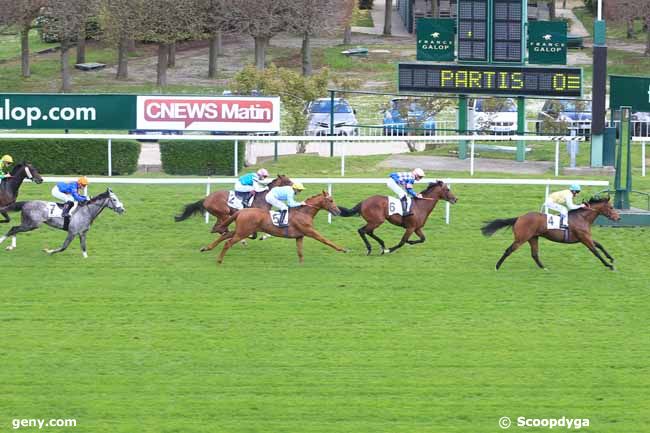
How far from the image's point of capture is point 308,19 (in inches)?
1495

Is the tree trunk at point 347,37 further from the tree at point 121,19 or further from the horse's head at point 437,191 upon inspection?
the horse's head at point 437,191

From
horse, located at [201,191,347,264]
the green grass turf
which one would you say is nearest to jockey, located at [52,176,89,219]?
the green grass turf

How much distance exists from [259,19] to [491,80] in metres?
17.4

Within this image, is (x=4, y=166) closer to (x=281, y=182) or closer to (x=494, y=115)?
(x=281, y=182)

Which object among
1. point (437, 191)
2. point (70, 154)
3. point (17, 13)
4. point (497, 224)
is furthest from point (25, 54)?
point (497, 224)

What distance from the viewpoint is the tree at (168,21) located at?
121ft

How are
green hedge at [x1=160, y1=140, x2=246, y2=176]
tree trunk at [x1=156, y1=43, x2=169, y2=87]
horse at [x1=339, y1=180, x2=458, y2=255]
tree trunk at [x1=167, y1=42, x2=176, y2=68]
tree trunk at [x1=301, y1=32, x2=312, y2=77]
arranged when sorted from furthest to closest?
tree trunk at [x1=167, y1=42, x2=176, y2=68] → tree trunk at [x1=301, y1=32, x2=312, y2=77] → tree trunk at [x1=156, y1=43, x2=169, y2=87] → green hedge at [x1=160, y1=140, x2=246, y2=176] → horse at [x1=339, y1=180, x2=458, y2=255]

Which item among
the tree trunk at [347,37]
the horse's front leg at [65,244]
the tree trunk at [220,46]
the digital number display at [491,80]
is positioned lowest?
the horse's front leg at [65,244]

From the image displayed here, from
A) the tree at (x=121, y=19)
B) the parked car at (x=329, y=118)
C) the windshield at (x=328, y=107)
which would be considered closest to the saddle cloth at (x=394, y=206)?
the parked car at (x=329, y=118)

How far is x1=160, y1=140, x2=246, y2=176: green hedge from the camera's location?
18.7 meters

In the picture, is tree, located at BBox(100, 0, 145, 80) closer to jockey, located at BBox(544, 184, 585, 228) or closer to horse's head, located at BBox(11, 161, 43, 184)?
horse's head, located at BBox(11, 161, 43, 184)

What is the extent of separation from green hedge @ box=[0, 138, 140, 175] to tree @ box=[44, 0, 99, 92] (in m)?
17.8

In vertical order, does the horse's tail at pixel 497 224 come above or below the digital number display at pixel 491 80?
below

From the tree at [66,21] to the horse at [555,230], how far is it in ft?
78.4
